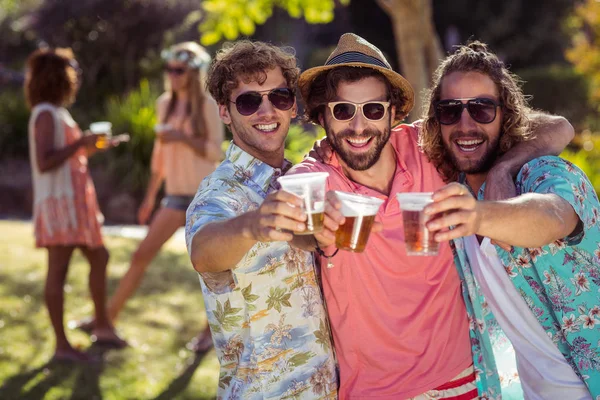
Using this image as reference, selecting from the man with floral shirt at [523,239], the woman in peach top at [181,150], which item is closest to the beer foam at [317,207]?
the man with floral shirt at [523,239]

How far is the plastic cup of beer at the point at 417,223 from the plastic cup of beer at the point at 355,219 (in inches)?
4.2

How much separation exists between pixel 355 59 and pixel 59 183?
3642 millimetres

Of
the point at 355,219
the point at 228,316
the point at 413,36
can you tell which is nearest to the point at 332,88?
the point at 355,219

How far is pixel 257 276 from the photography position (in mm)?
2771

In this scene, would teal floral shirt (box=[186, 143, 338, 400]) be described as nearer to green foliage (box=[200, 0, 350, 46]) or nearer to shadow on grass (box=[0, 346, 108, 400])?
shadow on grass (box=[0, 346, 108, 400])

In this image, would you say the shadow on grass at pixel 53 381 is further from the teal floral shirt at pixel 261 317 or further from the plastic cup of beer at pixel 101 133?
the teal floral shirt at pixel 261 317

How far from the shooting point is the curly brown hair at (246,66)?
3045mm

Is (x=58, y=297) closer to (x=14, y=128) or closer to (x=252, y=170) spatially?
(x=252, y=170)

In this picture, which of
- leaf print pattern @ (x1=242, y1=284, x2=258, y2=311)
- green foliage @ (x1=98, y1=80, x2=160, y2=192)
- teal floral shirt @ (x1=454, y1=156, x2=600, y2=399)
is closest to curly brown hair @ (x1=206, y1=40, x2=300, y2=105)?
leaf print pattern @ (x1=242, y1=284, x2=258, y2=311)

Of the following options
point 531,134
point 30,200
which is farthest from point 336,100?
point 30,200

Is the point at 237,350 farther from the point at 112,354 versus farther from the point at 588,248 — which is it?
the point at 112,354

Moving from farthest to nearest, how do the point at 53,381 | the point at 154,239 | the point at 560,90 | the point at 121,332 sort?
1. the point at 560,90
2. the point at 121,332
3. the point at 154,239
4. the point at 53,381

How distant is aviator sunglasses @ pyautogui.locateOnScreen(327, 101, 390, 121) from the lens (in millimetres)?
3037

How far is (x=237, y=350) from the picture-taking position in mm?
2795
